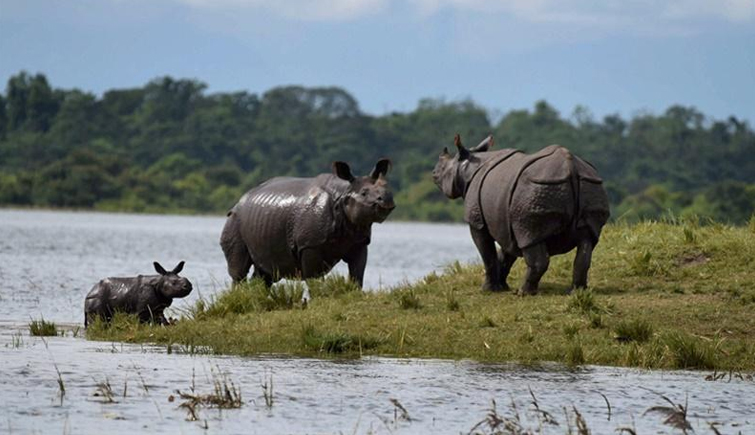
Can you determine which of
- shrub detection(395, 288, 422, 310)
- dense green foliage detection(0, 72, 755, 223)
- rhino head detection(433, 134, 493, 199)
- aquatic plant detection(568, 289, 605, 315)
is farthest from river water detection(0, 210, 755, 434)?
dense green foliage detection(0, 72, 755, 223)

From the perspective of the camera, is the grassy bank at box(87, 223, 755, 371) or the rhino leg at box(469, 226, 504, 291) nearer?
the grassy bank at box(87, 223, 755, 371)

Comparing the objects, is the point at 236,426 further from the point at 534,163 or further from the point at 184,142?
the point at 184,142

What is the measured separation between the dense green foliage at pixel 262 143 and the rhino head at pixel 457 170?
62686mm

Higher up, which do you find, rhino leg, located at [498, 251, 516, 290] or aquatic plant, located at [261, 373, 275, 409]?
rhino leg, located at [498, 251, 516, 290]

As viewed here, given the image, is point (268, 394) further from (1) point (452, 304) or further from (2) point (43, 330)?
(2) point (43, 330)

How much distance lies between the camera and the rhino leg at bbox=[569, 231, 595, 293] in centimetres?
1720

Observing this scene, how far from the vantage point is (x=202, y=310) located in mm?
17453

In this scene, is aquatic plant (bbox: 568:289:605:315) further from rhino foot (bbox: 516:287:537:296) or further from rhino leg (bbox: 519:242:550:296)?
rhino foot (bbox: 516:287:537:296)

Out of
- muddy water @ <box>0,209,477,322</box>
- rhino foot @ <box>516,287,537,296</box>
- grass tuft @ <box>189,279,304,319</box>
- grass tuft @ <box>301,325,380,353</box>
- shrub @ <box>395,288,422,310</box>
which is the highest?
rhino foot @ <box>516,287,537,296</box>

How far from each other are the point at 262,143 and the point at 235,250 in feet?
311

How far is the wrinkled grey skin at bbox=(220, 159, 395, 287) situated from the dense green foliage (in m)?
63.1

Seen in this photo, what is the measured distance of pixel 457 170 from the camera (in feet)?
63.4

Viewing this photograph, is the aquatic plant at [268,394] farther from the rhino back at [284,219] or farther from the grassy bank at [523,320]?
the rhino back at [284,219]

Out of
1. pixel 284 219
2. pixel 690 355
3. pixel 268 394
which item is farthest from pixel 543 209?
pixel 268 394
